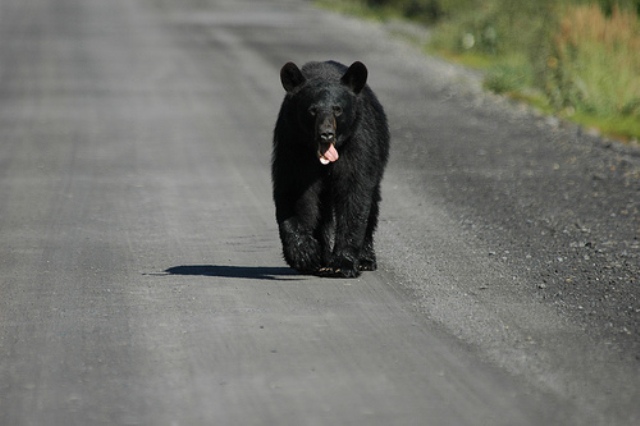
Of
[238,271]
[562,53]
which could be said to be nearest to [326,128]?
[238,271]

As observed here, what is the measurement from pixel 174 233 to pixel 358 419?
4.94 meters

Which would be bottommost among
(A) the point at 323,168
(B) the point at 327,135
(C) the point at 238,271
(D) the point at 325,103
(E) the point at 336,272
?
(C) the point at 238,271

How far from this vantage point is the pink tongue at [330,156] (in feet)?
25.8

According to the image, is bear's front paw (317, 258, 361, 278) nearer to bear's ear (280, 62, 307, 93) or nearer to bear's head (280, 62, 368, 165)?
bear's head (280, 62, 368, 165)

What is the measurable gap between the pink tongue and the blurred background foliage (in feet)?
28.8

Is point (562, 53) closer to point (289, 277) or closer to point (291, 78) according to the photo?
point (289, 277)

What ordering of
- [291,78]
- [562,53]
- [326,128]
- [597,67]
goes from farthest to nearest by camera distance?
1. [562,53]
2. [597,67]
3. [291,78]
4. [326,128]

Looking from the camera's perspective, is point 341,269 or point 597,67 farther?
point 597,67

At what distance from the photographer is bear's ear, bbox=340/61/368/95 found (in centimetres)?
800

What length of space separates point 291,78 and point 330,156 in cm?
53

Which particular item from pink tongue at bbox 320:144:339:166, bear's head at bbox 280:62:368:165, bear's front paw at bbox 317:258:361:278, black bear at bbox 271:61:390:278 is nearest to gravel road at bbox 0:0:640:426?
bear's front paw at bbox 317:258:361:278

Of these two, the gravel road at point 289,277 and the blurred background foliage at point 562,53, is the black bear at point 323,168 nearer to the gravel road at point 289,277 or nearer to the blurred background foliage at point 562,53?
the gravel road at point 289,277

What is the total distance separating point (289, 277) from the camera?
27.5 feet

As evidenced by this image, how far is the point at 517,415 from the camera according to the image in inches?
213
